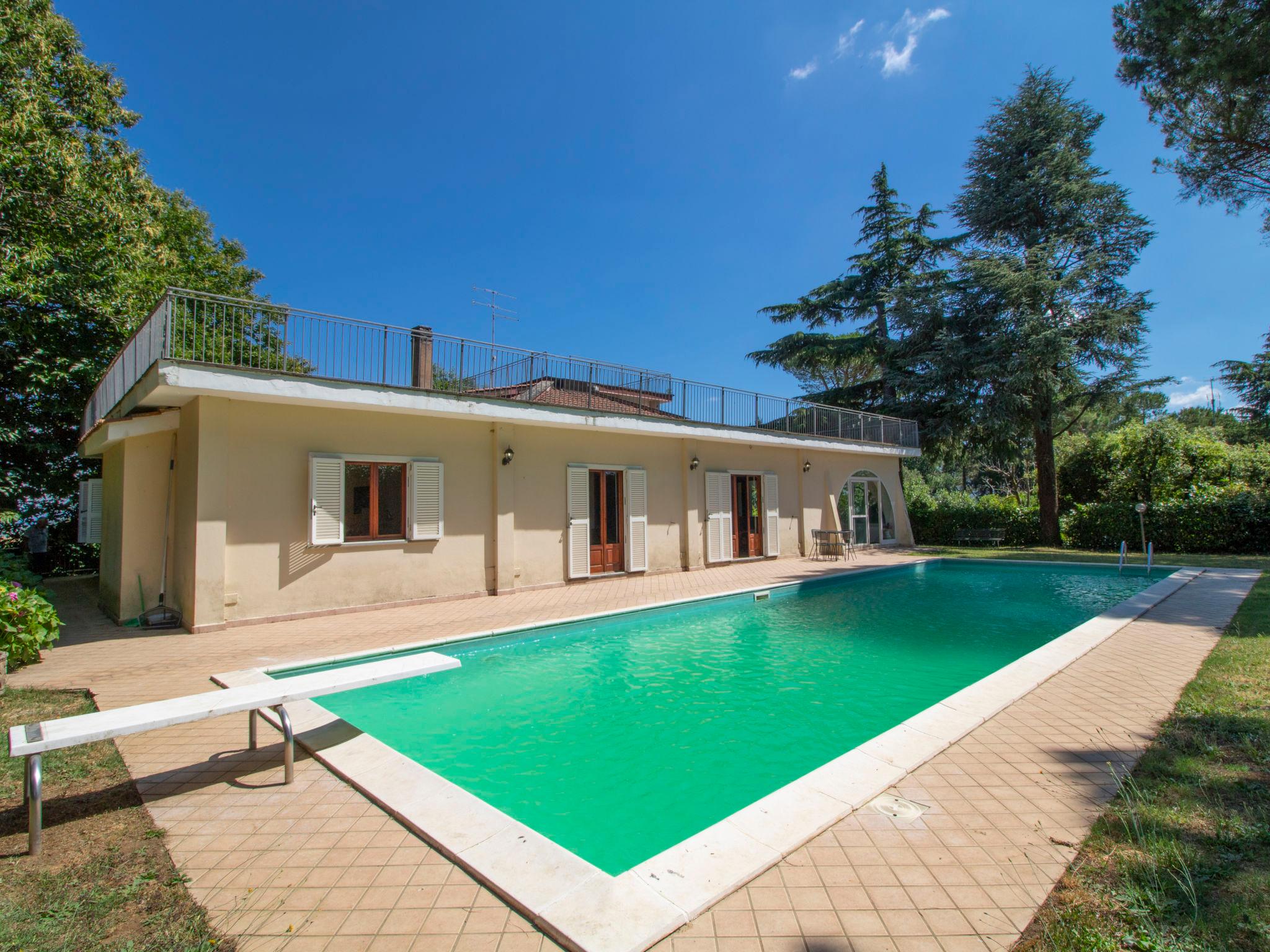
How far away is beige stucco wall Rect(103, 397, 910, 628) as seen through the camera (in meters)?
7.46

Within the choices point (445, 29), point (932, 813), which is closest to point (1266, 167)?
point (932, 813)

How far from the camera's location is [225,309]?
7.36 metres

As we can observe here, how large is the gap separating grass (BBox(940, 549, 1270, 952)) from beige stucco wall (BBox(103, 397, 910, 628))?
8574 millimetres

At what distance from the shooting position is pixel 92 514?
37.2ft

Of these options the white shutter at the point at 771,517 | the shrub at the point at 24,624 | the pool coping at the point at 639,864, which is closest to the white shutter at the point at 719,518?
the white shutter at the point at 771,517

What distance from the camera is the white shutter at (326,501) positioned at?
8.12m

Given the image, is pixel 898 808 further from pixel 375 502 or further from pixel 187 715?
pixel 375 502

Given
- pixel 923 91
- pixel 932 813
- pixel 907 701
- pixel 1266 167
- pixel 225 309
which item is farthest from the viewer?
pixel 923 91

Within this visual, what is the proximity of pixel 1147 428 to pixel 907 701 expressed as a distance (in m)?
18.4

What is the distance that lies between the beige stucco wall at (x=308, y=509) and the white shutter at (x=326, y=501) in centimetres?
13

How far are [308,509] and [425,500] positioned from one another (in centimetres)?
167

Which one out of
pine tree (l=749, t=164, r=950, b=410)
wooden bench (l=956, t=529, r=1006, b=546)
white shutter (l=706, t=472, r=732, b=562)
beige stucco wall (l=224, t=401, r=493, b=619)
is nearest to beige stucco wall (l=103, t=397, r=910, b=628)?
beige stucco wall (l=224, t=401, r=493, b=619)

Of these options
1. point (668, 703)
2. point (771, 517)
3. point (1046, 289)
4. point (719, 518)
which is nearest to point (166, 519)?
→ point (668, 703)

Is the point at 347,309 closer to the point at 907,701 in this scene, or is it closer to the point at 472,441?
the point at 472,441
